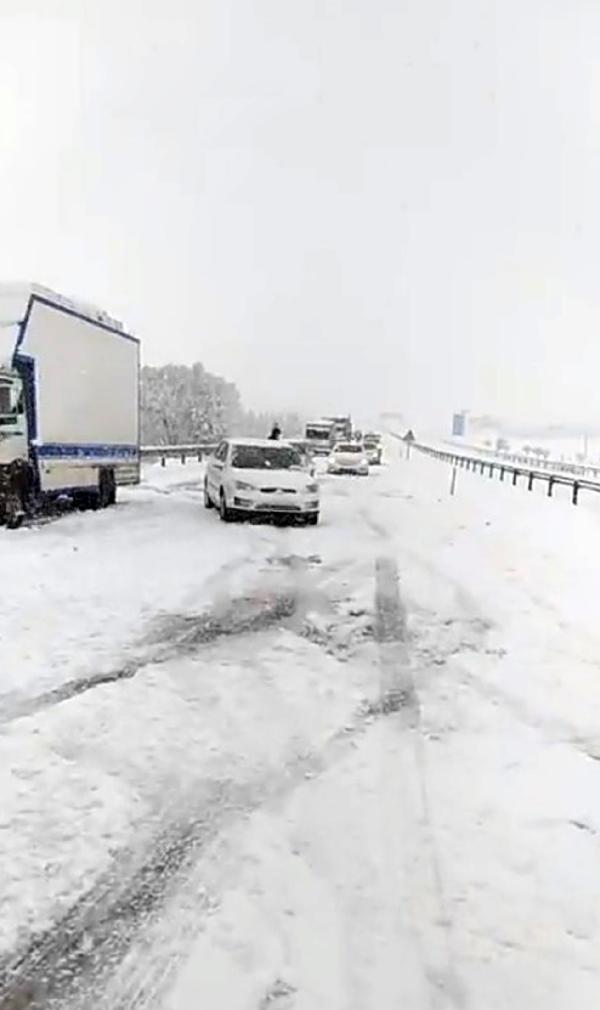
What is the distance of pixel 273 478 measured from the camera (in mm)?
19719

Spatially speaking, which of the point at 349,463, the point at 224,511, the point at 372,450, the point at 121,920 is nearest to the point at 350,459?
the point at 349,463

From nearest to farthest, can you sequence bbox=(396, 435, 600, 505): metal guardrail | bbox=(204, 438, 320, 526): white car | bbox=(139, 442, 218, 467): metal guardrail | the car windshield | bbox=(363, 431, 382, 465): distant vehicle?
bbox=(204, 438, 320, 526): white car < the car windshield < bbox=(396, 435, 600, 505): metal guardrail < bbox=(139, 442, 218, 467): metal guardrail < bbox=(363, 431, 382, 465): distant vehicle

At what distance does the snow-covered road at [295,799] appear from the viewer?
3723 millimetres

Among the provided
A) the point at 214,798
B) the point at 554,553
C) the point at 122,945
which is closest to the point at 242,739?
the point at 214,798

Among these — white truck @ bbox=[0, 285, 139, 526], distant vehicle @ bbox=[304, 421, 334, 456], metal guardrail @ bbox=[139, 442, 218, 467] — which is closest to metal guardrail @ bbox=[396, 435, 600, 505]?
distant vehicle @ bbox=[304, 421, 334, 456]

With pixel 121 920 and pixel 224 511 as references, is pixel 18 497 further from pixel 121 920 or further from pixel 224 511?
pixel 121 920

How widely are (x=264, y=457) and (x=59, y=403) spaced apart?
175 inches

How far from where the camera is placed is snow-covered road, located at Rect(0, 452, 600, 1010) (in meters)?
3.72

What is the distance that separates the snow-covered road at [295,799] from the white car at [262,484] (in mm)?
7575

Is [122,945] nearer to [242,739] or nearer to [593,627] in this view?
[242,739]

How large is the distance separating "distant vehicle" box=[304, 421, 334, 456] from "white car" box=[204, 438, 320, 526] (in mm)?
48091

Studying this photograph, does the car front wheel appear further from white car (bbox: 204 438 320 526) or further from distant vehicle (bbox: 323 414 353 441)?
distant vehicle (bbox: 323 414 353 441)

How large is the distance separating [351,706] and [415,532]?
1258 cm

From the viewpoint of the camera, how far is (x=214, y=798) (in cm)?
529
